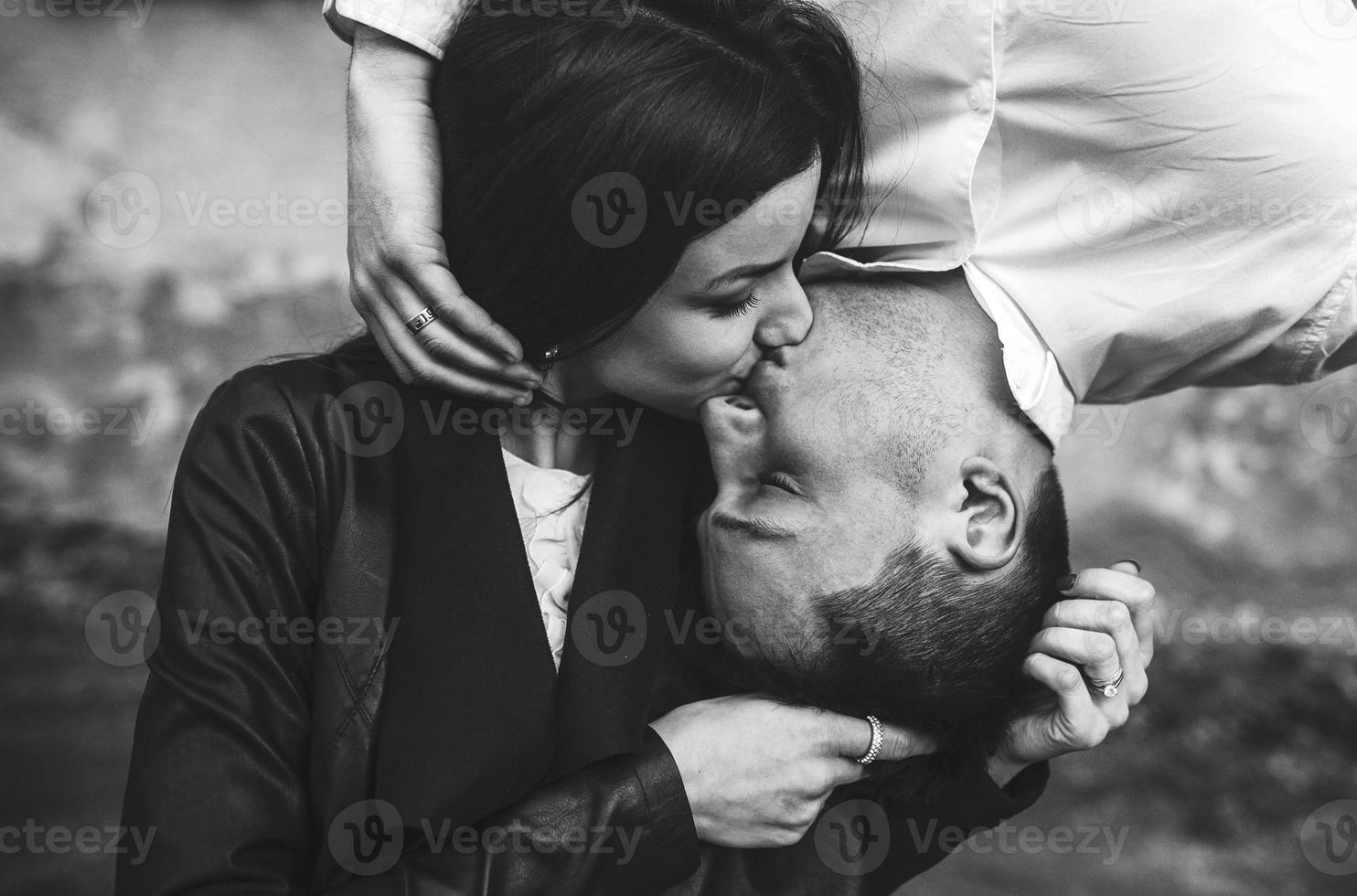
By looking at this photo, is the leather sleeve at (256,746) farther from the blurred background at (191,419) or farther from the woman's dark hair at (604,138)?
the blurred background at (191,419)

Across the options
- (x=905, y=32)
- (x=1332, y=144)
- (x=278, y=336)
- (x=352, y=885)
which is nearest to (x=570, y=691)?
(x=352, y=885)

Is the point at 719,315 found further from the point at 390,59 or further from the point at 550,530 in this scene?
the point at 390,59

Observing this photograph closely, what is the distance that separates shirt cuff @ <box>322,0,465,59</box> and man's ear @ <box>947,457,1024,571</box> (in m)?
0.75

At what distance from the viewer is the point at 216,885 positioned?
48.8 inches

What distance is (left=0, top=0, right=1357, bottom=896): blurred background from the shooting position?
3.30m

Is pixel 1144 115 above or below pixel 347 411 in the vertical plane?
above

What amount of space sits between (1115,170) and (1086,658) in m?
0.57

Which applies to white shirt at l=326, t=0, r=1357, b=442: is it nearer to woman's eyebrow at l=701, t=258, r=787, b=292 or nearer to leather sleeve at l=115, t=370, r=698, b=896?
woman's eyebrow at l=701, t=258, r=787, b=292

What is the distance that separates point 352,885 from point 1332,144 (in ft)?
4.40

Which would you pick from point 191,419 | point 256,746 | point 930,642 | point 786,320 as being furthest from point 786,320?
point 191,419

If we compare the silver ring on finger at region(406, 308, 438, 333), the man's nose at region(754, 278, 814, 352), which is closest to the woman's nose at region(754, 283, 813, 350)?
the man's nose at region(754, 278, 814, 352)

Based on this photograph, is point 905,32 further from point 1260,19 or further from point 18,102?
point 18,102

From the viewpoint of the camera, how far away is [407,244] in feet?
4.19

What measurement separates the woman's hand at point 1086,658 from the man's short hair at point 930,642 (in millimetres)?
41
